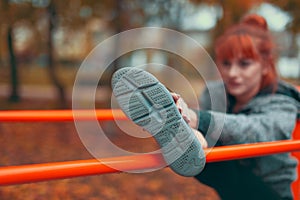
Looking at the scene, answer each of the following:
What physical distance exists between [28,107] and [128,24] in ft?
7.33

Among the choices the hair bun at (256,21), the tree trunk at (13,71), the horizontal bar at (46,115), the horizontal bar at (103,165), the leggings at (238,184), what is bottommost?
the tree trunk at (13,71)

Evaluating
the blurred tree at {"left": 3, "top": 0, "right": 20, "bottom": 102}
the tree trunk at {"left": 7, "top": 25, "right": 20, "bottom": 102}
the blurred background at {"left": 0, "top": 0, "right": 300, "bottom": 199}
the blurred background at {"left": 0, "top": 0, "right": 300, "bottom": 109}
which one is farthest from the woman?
the tree trunk at {"left": 7, "top": 25, "right": 20, "bottom": 102}

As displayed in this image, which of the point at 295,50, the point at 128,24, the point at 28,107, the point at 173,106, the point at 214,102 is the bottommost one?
the point at 28,107

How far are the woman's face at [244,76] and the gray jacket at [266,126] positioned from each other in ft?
0.22

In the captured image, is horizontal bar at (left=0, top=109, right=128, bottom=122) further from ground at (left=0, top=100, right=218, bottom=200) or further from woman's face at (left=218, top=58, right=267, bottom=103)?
ground at (left=0, top=100, right=218, bottom=200)

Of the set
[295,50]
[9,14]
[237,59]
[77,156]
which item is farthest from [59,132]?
[295,50]

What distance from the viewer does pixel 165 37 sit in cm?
146

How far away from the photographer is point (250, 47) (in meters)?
1.84

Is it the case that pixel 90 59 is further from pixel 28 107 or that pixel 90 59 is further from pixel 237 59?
pixel 28 107

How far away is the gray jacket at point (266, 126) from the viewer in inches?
55.4

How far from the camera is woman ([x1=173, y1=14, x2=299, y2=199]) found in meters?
1.44

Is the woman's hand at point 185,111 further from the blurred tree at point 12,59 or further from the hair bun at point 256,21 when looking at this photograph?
the blurred tree at point 12,59

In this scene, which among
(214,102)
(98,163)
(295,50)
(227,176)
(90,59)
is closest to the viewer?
(98,163)

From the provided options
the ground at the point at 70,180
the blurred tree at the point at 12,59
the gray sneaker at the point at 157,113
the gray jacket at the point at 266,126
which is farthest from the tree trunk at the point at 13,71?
the gray sneaker at the point at 157,113
